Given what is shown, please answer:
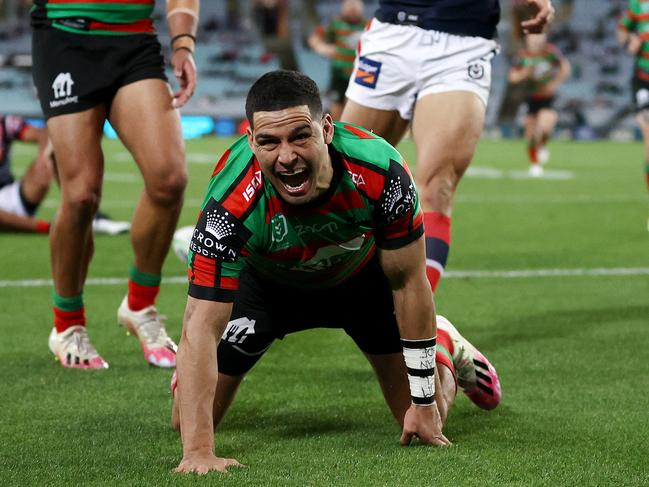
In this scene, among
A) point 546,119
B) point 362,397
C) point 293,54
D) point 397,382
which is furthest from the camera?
point 293,54

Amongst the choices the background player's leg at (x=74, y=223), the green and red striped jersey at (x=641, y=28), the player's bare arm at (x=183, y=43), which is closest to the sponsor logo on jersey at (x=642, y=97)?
the green and red striped jersey at (x=641, y=28)

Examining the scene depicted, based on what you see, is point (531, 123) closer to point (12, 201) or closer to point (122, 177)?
point (122, 177)

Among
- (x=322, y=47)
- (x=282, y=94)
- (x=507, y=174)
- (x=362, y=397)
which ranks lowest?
(x=507, y=174)

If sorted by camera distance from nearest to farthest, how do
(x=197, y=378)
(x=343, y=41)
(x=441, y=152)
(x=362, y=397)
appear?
(x=197, y=378)
(x=362, y=397)
(x=441, y=152)
(x=343, y=41)

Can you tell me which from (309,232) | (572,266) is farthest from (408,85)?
(572,266)

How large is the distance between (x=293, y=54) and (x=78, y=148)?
30.0m

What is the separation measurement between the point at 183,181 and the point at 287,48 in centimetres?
2969

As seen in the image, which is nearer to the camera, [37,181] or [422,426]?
[422,426]

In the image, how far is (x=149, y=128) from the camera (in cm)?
461

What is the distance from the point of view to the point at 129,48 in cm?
466

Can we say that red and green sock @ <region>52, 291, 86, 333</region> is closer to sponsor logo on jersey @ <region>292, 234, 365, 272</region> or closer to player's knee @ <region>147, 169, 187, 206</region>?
player's knee @ <region>147, 169, 187, 206</region>

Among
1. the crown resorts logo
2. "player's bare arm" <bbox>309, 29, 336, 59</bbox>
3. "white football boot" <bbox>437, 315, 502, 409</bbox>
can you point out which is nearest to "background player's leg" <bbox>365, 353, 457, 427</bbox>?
"white football boot" <bbox>437, 315, 502, 409</bbox>

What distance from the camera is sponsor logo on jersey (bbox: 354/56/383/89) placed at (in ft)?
16.0

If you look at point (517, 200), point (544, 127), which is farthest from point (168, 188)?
point (544, 127)
